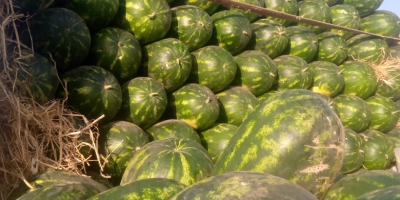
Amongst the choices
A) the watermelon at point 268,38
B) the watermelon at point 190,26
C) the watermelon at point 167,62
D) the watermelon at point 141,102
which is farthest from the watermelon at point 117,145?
the watermelon at point 268,38

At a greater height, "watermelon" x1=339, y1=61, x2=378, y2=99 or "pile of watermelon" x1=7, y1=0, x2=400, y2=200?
"pile of watermelon" x1=7, y1=0, x2=400, y2=200

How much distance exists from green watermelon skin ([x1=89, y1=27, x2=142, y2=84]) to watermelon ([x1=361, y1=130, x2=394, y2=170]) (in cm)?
292

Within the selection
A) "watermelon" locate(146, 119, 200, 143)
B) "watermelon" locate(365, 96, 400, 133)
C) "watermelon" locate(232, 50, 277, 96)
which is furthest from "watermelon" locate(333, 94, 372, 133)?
"watermelon" locate(146, 119, 200, 143)


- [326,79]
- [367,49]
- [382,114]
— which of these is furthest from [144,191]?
[367,49]

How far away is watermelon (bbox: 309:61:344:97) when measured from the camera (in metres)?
4.86

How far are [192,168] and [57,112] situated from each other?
1007 mm

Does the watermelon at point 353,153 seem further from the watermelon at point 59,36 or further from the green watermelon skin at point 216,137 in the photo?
the watermelon at point 59,36

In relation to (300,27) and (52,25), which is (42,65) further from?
(300,27)

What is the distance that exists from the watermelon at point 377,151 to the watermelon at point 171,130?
7.46 ft

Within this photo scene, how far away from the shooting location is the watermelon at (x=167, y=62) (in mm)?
3547

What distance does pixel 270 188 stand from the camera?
1211mm

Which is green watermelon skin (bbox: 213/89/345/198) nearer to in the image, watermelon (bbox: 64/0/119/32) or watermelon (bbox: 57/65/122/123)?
watermelon (bbox: 57/65/122/123)

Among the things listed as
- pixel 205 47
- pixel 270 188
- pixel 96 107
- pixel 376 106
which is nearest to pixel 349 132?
pixel 376 106

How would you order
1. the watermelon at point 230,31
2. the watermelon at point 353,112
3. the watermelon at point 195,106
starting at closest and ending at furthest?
the watermelon at point 195,106
the watermelon at point 230,31
the watermelon at point 353,112
